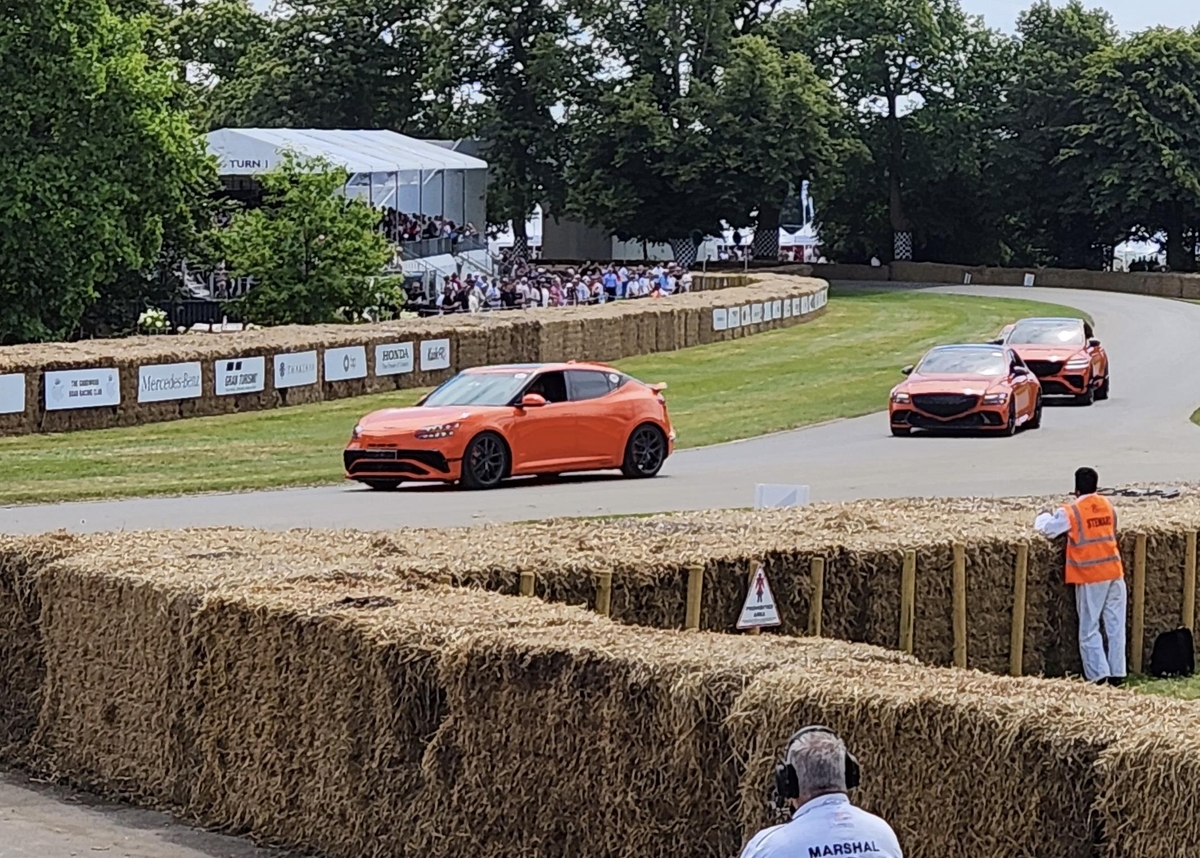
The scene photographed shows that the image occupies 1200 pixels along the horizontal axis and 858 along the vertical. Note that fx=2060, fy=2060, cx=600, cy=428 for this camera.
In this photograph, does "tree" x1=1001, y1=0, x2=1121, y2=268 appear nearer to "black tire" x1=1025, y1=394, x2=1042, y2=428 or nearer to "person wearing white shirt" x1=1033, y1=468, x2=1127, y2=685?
"black tire" x1=1025, y1=394, x2=1042, y2=428

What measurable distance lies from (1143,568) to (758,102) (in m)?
70.2

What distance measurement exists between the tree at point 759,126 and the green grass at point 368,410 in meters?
25.2

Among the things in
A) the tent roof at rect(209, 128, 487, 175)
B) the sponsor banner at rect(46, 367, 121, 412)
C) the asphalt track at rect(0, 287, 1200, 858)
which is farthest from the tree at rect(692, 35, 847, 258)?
the sponsor banner at rect(46, 367, 121, 412)

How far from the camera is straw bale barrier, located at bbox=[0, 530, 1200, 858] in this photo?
7.45 metres

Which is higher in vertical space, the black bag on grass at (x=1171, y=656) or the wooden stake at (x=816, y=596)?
the wooden stake at (x=816, y=596)

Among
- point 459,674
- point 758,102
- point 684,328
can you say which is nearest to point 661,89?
point 758,102

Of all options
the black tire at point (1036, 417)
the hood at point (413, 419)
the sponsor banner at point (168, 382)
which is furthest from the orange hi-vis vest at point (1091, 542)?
the sponsor banner at point (168, 382)

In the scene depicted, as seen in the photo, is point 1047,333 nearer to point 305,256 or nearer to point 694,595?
point 305,256

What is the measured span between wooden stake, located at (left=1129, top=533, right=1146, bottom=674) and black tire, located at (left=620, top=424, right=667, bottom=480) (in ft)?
34.0

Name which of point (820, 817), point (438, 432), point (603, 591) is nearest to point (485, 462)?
point (438, 432)

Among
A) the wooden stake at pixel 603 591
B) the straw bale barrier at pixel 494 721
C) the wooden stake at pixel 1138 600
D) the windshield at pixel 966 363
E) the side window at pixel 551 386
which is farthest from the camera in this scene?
the windshield at pixel 966 363

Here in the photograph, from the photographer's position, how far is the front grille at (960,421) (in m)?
30.9

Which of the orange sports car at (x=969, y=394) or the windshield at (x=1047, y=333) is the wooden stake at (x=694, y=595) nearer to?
the orange sports car at (x=969, y=394)

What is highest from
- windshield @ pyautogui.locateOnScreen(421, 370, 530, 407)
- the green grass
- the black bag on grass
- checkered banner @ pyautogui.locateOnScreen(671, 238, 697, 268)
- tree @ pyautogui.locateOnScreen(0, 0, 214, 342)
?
tree @ pyautogui.locateOnScreen(0, 0, 214, 342)
